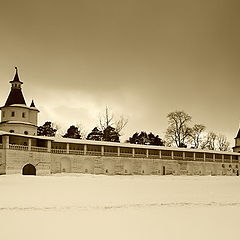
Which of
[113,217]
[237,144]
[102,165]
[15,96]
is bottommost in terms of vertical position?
[113,217]

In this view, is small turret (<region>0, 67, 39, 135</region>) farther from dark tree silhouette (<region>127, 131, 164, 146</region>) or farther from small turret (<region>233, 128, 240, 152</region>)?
small turret (<region>233, 128, 240, 152</region>)

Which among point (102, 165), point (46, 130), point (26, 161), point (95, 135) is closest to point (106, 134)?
point (95, 135)

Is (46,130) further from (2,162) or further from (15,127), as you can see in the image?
(2,162)

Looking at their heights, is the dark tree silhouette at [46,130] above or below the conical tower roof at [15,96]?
below

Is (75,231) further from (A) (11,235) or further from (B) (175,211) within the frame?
(B) (175,211)

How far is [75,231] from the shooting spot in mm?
10594

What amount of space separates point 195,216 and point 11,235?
6.93m

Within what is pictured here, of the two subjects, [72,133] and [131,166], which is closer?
[131,166]

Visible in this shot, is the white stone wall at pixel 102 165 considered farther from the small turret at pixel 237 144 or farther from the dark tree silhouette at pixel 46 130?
the dark tree silhouette at pixel 46 130

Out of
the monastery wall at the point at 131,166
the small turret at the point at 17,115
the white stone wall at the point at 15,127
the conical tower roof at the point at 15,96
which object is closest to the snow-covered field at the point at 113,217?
the monastery wall at the point at 131,166

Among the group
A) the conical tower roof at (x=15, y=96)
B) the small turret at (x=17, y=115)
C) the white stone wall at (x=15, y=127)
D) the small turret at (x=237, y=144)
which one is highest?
the conical tower roof at (x=15, y=96)

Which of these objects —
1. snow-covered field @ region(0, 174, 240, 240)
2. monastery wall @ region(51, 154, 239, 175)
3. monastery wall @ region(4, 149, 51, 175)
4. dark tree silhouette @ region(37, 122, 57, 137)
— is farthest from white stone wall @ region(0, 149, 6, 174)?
dark tree silhouette @ region(37, 122, 57, 137)

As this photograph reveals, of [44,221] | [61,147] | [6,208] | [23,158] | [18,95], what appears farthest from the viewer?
[18,95]

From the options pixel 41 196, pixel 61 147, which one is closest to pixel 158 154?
pixel 61 147
